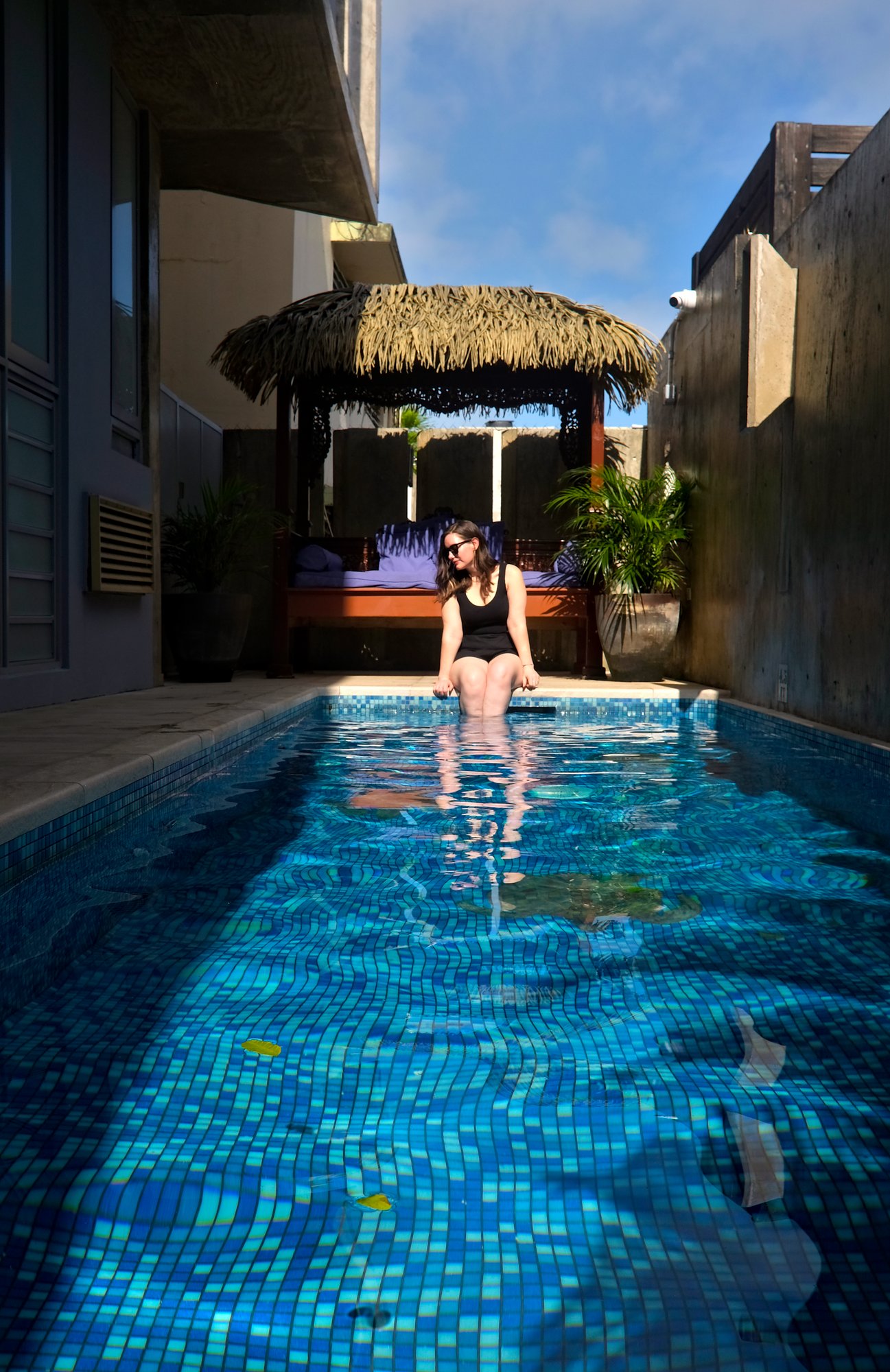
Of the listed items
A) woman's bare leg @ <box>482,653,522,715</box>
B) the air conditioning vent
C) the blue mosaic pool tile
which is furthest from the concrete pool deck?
woman's bare leg @ <box>482,653,522,715</box>

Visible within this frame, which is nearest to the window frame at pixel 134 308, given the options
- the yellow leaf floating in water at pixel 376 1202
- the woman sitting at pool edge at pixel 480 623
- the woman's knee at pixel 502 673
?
the woman sitting at pool edge at pixel 480 623

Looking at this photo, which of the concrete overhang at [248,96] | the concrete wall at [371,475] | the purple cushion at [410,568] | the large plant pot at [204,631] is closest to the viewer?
the concrete overhang at [248,96]

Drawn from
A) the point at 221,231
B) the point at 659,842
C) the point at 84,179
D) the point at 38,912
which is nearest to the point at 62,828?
the point at 38,912

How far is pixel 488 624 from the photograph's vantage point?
642cm

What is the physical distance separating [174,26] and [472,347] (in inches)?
136

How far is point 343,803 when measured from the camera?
4.09 meters

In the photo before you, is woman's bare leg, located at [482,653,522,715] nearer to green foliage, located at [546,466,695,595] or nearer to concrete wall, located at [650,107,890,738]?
concrete wall, located at [650,107,890,738]

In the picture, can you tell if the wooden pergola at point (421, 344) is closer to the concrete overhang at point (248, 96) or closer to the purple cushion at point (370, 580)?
the purple cushion at point (370, 580)

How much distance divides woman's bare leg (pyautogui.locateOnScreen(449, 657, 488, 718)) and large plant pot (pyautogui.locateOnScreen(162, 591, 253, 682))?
244 centimetres

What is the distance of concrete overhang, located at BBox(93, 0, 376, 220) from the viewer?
6.32 meters

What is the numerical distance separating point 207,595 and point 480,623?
267 cm

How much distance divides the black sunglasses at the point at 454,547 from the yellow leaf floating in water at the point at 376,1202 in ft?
16.6

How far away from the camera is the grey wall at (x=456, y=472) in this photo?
1122cm

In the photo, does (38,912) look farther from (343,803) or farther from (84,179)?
(84,179)
